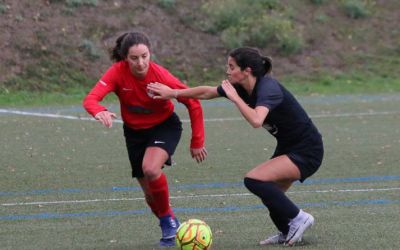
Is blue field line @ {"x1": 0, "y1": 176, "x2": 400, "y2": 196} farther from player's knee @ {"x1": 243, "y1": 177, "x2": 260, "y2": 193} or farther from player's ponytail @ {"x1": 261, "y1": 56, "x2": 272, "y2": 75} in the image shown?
player's ponytail @ {"x1": 261, "y1": 56, "x2": 272, "y2": 75}

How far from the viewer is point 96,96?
7504mm

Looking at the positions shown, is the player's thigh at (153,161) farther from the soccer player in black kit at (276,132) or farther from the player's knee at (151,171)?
the soccer player in black kit at (276,132)

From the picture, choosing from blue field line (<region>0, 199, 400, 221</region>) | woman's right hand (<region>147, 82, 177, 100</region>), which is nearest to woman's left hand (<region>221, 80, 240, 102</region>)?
woman's right hand (<region>147, 82, 177, 100</region>)

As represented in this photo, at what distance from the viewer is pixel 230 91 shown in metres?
6.86

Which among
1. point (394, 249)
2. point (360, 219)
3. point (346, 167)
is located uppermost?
point (394, 249)

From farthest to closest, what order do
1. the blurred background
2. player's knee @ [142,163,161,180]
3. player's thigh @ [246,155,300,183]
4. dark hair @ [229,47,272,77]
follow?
1. the blurred background
2. player's knee @ [142,163,161,180]
3. player's thigh @ [246,155,300,183]
4. dark hair @ [229,47,272,77]

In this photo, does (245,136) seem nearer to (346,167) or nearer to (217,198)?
(346,167)

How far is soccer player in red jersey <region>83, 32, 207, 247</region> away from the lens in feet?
24.3

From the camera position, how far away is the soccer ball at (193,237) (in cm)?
675

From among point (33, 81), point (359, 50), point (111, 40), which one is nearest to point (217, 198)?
point (33, 81)

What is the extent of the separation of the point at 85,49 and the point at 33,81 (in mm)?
2054

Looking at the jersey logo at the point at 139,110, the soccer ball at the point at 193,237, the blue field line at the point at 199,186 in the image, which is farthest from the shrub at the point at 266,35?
the soccer ball at the point at 193,237

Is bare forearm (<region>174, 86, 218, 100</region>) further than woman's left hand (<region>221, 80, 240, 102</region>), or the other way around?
bare forearm (<region>174, 86, 218, 100</region>)

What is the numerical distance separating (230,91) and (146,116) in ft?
3.30
